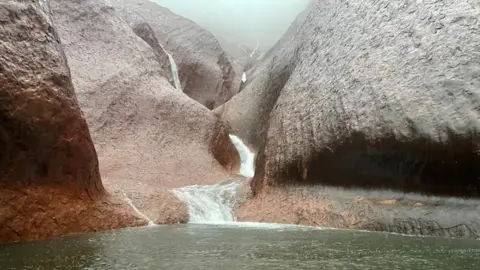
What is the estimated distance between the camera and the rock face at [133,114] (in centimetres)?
1217

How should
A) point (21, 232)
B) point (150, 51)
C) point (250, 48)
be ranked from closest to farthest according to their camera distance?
point (21, 232) → point (150, 51) → point (250, 48)

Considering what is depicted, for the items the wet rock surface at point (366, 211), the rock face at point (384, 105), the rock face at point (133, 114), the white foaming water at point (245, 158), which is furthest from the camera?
the white foaming water at point (245, 158)

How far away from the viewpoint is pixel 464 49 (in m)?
7.74

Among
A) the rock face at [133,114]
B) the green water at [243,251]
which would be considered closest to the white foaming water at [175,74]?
the rock face at [133,114]

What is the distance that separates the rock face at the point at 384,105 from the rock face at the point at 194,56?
35.9 feet

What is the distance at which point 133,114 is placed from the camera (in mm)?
13570

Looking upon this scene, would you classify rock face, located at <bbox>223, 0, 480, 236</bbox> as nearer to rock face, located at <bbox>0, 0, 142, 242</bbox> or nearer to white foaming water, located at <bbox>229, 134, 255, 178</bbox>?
white foaming water, located at <bbox>229, 134, 255, 178</bbox>

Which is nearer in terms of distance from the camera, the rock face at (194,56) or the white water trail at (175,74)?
the white water trail at (175,74)

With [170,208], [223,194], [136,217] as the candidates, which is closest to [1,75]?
[136,217]

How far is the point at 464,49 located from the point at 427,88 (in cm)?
85

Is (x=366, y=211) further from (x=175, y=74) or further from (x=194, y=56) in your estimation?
(x=194, y=56)

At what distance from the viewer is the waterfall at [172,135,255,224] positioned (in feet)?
33.3

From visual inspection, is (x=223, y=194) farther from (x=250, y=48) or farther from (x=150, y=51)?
(x=250, y=48)

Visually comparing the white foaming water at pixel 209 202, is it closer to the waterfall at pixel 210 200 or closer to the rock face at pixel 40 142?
the waterfall at pixel 210 200
